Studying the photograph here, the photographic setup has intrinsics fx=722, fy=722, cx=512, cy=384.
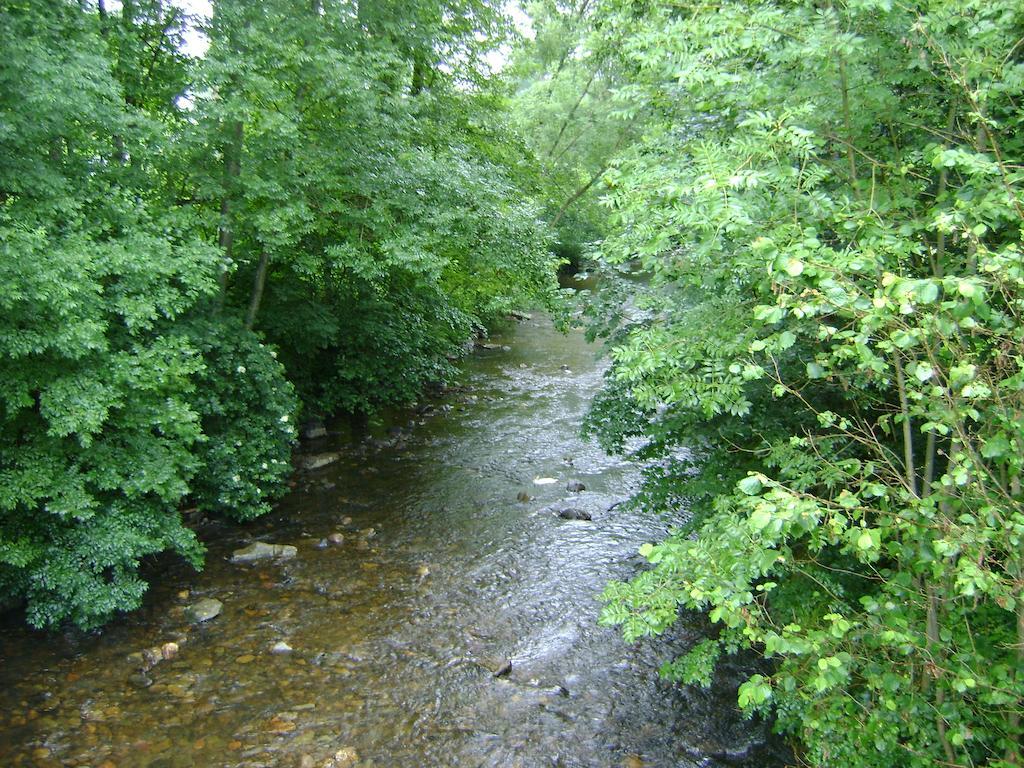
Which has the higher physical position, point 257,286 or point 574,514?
point 257,286

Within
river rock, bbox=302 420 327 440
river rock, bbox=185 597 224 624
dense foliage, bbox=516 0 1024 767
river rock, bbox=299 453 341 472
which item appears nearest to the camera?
dense foliage, bbox=516 0 1024 767

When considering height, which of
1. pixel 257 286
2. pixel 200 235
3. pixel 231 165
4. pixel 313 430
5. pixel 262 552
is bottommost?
pixel 262 552

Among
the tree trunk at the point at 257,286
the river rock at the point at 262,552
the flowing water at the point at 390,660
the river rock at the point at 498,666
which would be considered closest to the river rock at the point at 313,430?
the flowing water at the point at 390,660

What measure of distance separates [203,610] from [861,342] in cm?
650

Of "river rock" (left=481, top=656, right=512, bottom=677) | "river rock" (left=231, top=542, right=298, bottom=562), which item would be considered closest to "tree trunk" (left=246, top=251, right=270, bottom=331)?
"river rock" (left=231, top=542, right=298, bottom=562)

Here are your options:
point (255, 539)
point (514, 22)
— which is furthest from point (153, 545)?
point (514, 22)

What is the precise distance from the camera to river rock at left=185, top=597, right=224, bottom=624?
22.9 ft

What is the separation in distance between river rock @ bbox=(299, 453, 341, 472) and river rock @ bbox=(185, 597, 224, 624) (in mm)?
3582

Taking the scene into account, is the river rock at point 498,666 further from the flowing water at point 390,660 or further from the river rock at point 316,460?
the river rock at point 316,460

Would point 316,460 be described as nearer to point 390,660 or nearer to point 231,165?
point 231,165

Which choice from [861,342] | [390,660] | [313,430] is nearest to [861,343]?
[861,342]

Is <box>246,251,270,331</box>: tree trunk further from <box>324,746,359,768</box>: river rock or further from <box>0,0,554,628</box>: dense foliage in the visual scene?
<box>324,746,359,768</box>: river rock

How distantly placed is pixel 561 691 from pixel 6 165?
20.8ft

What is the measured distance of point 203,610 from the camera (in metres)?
7.09
